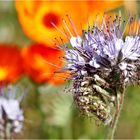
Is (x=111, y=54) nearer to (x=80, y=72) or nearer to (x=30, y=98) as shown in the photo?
(x=80, y=72)

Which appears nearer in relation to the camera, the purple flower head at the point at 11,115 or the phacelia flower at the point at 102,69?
the phacelia flower at the point at 102,69

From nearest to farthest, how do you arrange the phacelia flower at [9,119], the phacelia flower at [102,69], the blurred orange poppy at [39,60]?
the phacelia flower at [102,69] < the phacelia flower at [9,119] < the blurred orange poppy at [39,60]

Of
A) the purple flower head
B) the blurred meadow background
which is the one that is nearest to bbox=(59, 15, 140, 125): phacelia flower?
the purple flower head

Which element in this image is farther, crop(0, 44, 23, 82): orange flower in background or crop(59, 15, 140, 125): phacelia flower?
crop(0, 44, 23, 82): orange flower in background

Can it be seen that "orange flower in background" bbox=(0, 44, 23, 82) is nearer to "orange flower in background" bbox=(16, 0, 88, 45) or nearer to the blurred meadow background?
the blurred meadow background

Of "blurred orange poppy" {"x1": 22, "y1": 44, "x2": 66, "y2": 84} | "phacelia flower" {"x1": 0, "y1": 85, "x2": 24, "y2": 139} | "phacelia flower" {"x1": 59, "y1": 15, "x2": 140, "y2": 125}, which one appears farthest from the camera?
"blurred orange poppy" {"x1": 22, "y1": 44, "x2": 66, "y2": 84}

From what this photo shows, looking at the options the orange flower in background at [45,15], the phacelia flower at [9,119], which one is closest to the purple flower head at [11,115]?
the phacelia flower at [9,119]

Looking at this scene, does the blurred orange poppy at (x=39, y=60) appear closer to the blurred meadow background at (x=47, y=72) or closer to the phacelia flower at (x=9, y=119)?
the blurred meadow background at (x=47, y=72)
